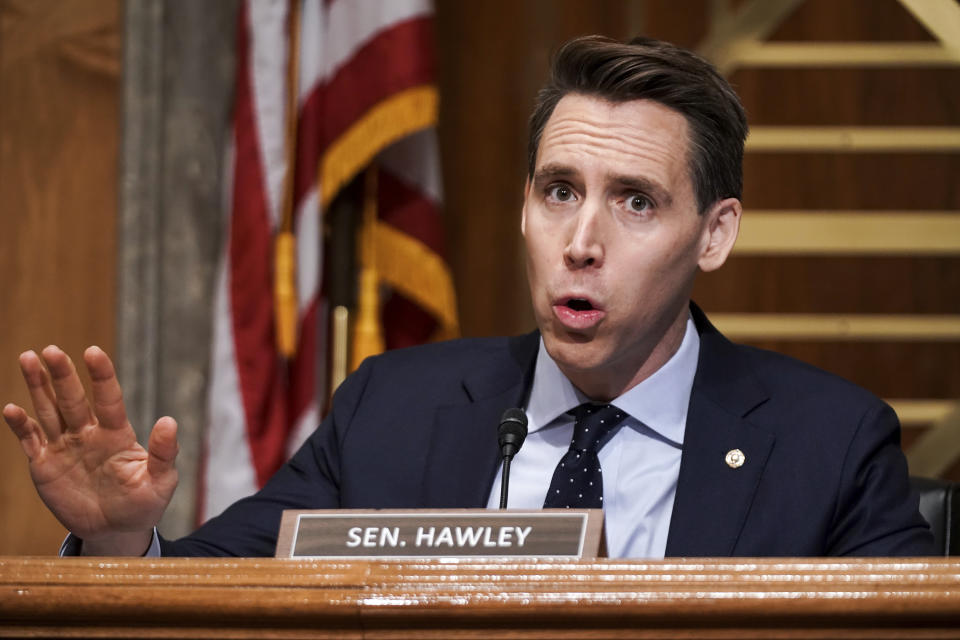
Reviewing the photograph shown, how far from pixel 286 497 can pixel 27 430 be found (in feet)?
1.83

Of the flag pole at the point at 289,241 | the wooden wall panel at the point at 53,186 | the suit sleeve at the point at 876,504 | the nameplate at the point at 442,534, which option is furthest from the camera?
the wooden wall panel at the point at 53,186

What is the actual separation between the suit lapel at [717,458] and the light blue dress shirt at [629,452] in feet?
0.11

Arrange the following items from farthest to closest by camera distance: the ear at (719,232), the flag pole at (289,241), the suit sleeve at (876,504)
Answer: the flag pole at (289,241)
the ear at (719,232)
the suit sleeve at (876,504)

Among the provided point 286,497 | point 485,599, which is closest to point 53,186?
point 286,497

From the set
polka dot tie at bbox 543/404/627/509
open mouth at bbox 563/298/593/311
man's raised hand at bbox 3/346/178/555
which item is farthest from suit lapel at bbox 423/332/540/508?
man's raised hand at bbox 3/346/178/555

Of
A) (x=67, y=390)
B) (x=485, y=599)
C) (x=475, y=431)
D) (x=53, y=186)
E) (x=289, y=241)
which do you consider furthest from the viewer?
(x=53, y=186)

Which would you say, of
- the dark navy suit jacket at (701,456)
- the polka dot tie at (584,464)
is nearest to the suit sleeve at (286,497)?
the dark navy suit jacket at (701,456)

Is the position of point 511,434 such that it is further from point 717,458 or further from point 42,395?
point 42,395

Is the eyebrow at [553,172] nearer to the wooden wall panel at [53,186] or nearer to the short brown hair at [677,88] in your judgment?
the short brown hair at [677,88]

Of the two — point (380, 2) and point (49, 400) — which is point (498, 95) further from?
point (49, 400)

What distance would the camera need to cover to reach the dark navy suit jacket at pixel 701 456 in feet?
5.52

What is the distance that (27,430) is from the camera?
1.43m

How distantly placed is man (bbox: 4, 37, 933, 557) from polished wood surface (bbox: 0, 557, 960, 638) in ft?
1.62

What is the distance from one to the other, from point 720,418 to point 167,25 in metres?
2.06
